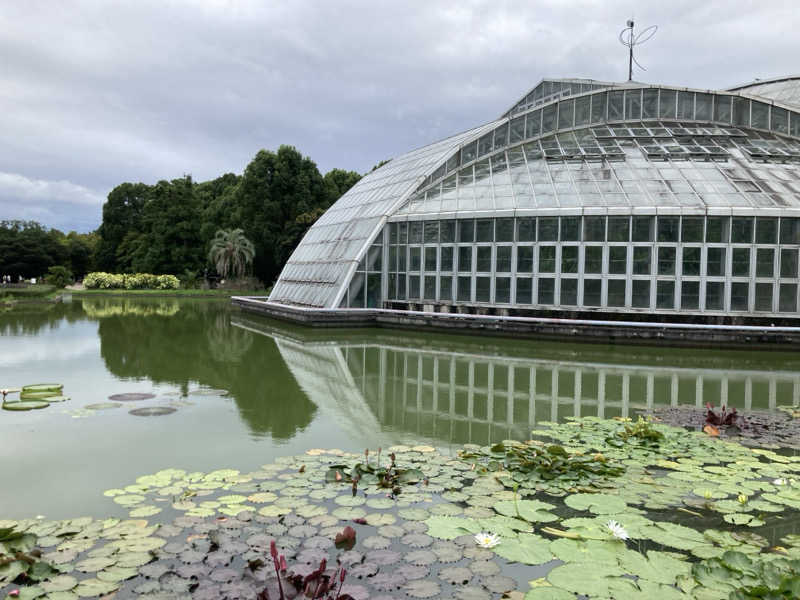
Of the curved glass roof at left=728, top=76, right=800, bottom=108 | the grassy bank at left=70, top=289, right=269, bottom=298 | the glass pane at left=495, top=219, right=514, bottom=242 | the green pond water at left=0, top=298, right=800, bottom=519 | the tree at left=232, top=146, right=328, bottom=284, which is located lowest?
the green pond water at left=0, top=298, right=800, bottom=519

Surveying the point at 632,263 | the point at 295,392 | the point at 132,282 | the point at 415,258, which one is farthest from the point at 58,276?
the point at 295,392

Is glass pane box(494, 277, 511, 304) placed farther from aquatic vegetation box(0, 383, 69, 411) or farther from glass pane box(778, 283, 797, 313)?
aquatic vegetation box(0, 383, 69, 411)

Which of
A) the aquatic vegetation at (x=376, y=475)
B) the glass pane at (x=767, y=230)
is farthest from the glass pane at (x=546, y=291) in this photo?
the aquatic vegetation at (x=376, y=475)

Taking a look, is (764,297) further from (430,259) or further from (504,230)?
(430,259)

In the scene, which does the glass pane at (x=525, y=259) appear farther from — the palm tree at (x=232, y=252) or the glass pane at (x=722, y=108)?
the palm tree at (x=232, y=252)

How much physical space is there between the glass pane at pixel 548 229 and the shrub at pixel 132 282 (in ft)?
147

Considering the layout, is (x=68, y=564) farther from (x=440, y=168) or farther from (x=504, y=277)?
(x=440, y=168)

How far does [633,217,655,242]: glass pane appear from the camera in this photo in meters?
23.2

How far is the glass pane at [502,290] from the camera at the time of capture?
82.4 ft

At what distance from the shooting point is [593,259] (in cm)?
2377

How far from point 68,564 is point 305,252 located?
97.4ft

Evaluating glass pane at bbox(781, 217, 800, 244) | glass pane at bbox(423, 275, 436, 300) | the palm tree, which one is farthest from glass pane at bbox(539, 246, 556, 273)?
the palm tree

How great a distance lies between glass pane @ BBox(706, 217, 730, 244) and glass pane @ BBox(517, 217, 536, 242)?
6347 millimetres

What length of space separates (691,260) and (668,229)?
1.43 m
